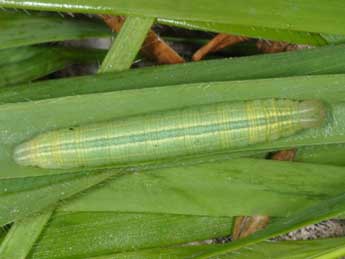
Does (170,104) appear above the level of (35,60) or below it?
below

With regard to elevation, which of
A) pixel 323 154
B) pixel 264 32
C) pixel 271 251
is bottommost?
pixel 271 251

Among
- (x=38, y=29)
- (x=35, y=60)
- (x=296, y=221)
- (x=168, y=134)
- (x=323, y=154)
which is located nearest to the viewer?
(x=296, y=221)

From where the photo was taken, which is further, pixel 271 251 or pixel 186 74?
pixel 186 74

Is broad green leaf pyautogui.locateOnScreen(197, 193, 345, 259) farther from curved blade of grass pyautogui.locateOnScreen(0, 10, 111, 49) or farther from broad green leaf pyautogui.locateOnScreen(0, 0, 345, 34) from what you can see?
curved blade of grass pyautogui.locateOnScreen(0, 10, 111, 49)

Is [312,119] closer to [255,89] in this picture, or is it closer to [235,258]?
[255,89]

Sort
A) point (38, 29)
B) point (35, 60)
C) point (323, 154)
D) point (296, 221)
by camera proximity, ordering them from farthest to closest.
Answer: point (35, 60)
point (38, 29)
point (323, 154)
point (296, 221)

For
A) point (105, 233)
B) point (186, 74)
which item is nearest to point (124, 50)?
point (186, 74)

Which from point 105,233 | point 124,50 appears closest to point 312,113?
point 124,50

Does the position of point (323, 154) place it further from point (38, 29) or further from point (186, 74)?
point (38, 29)
